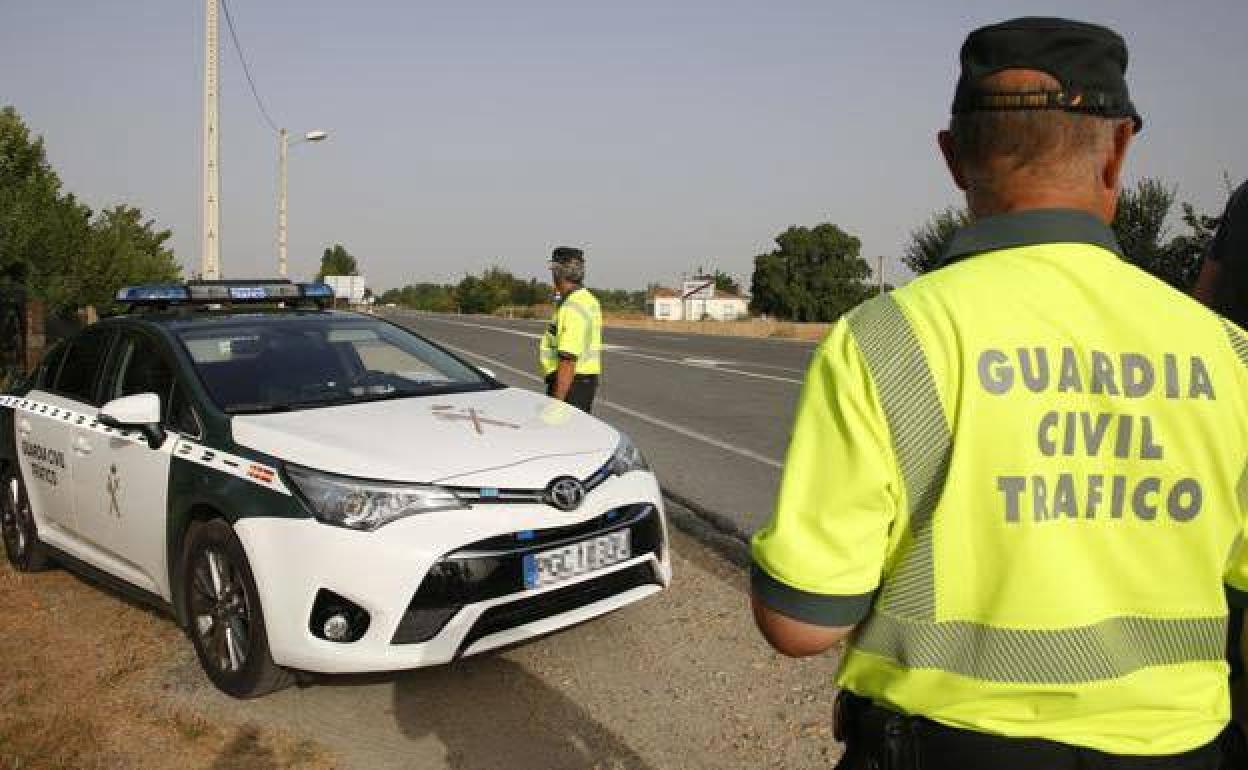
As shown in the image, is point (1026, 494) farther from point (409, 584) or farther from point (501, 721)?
point (501, 721)

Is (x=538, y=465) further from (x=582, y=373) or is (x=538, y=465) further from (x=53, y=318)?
(x=53, y=318)

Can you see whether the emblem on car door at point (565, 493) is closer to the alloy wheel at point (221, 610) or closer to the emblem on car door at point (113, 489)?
the alloy wheel at point (221, 610)

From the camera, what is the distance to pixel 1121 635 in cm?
125

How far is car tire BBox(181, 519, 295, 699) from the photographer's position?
11.5 ft

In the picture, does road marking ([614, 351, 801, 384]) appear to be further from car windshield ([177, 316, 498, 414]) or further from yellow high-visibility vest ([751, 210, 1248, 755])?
yellow high-visibility vest ([751, 210, 1248, 755])

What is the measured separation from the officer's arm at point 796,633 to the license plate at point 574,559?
2.24 m

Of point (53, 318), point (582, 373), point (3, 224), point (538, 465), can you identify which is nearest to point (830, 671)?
point (538, 465)

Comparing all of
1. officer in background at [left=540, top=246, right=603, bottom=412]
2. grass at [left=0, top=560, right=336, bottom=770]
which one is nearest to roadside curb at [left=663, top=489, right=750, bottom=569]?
officer in background at [left=540, top=246, right=603, bottom=412]

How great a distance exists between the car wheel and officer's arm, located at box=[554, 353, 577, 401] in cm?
303

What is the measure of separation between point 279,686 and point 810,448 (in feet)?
9.71

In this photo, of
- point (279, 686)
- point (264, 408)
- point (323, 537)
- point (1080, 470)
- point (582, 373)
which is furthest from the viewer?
point (582, 373)

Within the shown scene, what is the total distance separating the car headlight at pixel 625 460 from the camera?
4082mm

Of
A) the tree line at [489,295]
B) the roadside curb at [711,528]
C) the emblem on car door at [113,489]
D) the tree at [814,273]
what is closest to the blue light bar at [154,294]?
the emblem on car door at [113,489]

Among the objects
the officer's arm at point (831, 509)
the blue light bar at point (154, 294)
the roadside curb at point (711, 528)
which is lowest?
the roadside curb at point (711, 528)
